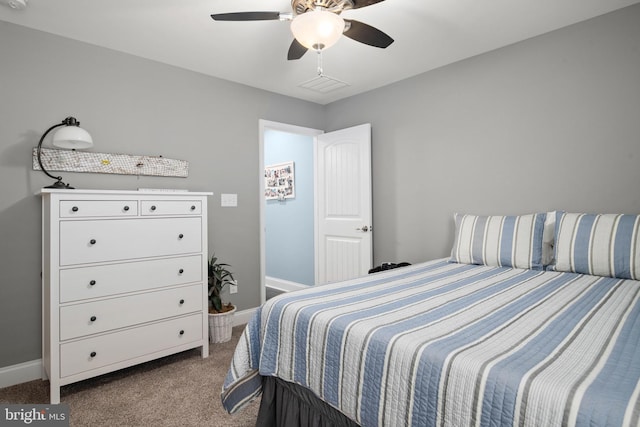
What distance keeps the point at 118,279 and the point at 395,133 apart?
9.02 ft

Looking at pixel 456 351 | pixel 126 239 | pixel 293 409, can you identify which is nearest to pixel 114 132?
pixel 126 239

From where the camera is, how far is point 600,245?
200cm

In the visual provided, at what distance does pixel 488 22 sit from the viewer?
2404mm

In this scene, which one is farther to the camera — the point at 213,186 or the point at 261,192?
the point at 261,192

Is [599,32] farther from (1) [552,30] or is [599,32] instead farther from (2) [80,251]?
(2) [80,251]

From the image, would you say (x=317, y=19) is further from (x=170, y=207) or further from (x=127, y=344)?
(x=127, y=344)

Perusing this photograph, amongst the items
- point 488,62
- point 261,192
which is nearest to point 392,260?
point 261,192

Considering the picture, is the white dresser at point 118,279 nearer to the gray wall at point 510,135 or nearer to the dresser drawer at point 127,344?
the dresser drawer at point 127,344

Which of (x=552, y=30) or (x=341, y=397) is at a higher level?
(x=552, y=30)

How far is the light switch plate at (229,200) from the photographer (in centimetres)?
335

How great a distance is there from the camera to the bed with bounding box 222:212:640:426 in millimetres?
853

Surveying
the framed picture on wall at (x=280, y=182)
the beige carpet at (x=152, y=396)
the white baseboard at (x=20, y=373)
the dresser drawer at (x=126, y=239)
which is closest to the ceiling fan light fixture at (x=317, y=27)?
the dresser drawer at (x=126, y=239)

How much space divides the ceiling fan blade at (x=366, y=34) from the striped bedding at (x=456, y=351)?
1414 millimetres

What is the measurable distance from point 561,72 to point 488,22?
67 centimetres
